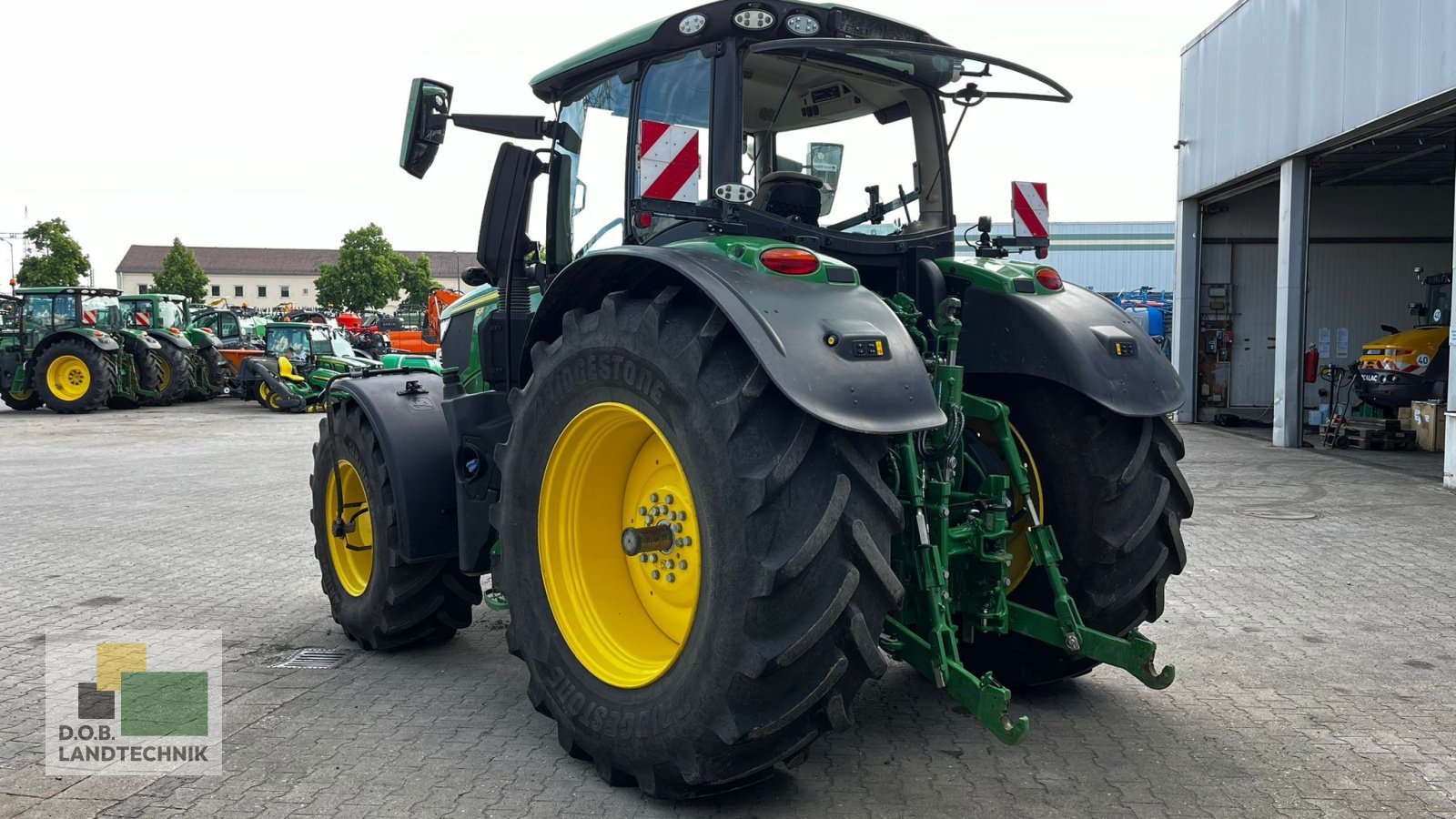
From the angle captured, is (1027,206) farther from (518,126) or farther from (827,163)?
(518,126)

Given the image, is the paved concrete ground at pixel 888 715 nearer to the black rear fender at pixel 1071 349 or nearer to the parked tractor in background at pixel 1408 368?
the black rear fender at pixel 1071 349

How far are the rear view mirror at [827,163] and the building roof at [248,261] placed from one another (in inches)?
4465

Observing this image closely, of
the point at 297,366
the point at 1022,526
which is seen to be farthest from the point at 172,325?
the point at 1022,526

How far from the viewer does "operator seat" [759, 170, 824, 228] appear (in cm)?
430

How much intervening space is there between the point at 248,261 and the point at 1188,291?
11383cm

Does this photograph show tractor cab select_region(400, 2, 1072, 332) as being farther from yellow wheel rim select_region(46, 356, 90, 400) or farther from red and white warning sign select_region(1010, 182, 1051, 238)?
yellow wheel rim select_region(46, 356, 90, 400)

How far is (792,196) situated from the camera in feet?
14.1

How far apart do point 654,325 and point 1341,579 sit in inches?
221

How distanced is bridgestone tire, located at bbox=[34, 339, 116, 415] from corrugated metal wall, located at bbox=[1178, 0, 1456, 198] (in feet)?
67.6

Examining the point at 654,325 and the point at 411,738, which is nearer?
the point at 654,325

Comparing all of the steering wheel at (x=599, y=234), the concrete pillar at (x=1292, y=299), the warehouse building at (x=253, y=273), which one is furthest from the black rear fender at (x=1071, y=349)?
the warehouse building at (x=253, y=273)

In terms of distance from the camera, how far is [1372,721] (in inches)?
Result: 175

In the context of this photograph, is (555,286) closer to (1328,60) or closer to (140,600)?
(140,600)

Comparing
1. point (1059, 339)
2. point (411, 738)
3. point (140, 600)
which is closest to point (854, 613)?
point (1059, 339)
